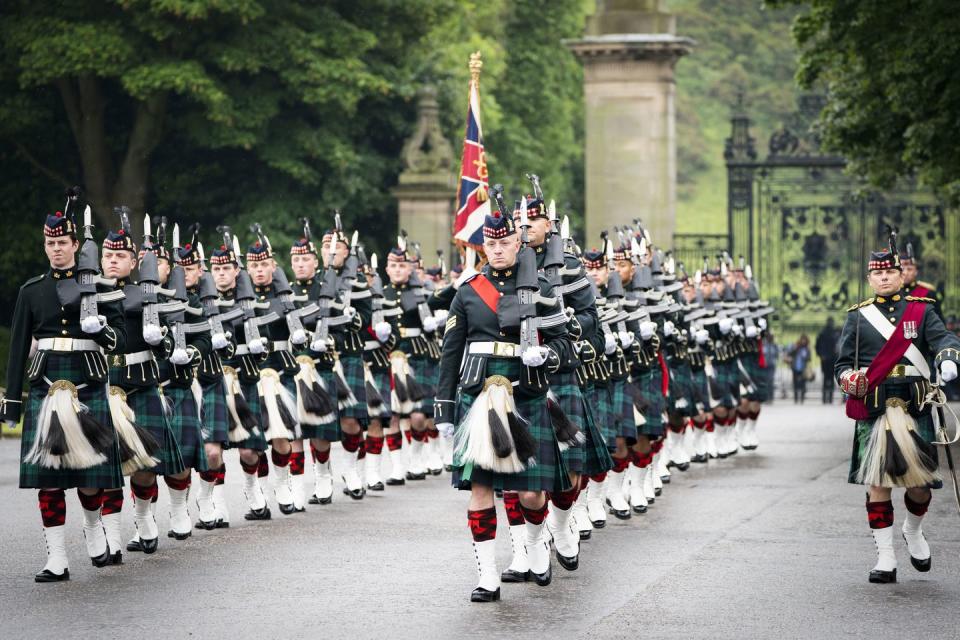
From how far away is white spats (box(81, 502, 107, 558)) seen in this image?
10.7 metres

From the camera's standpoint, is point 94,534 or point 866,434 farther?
point 94,534

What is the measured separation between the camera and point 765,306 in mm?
20812

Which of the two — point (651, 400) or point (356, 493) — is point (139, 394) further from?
point (651, 400)

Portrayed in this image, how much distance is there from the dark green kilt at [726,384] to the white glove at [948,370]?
9077mm

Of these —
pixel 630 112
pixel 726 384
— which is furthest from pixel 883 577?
pixel 630 112

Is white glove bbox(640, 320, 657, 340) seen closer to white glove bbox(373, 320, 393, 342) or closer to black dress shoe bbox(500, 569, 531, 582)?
white glove bbox(373, 320, 393, 342)

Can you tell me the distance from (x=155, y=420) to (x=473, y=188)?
510 centimetres

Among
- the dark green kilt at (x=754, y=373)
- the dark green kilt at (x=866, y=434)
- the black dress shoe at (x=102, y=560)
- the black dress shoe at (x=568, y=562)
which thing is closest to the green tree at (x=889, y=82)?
the dark green kilt at (x=754, y=373)

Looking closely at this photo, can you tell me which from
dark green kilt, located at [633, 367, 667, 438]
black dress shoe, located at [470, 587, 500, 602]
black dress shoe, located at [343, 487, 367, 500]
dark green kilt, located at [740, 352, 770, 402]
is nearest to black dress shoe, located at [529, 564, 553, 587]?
black dress shoe, located at [470, 587, 500, 602]

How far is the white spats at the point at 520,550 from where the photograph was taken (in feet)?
32.9

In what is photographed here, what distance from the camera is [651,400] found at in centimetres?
1437

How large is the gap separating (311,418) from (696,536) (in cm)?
331

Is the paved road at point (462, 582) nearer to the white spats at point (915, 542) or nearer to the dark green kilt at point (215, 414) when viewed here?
the white spats at point (915, 542)

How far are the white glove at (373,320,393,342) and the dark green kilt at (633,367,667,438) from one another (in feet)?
8.20
